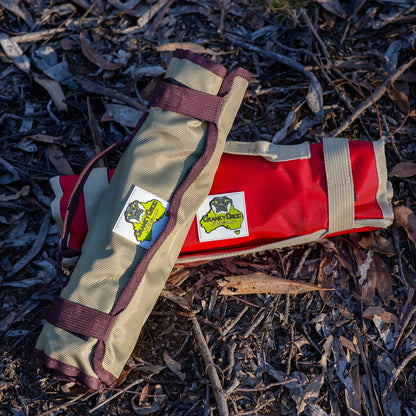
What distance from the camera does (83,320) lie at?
202 centimetres

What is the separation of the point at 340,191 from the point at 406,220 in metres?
0.57

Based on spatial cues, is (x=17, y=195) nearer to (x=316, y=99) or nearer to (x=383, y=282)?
(x=316, y=99)

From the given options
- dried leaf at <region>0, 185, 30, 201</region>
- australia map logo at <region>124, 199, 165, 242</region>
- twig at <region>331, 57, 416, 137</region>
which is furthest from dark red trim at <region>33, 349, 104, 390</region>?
twig at <region>331, 57, 416, 137</region>

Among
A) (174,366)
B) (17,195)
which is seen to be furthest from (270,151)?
(17,195)

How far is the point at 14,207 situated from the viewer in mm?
2752

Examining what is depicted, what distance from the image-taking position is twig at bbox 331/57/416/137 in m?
2.80

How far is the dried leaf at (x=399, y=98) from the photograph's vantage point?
9.38ft

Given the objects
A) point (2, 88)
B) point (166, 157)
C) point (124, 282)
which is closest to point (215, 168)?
point (166, 157)

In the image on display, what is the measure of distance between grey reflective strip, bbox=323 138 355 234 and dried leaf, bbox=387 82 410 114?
787 mm

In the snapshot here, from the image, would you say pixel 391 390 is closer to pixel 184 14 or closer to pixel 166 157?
pixel 166 157

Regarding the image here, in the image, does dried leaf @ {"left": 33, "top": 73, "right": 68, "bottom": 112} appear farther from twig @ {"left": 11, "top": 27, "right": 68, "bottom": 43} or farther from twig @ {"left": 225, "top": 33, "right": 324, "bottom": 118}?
twig @ {"left": 225, "top": 33, "right": 324, "bottom": 118}

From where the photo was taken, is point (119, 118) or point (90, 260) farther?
point (119, 118)

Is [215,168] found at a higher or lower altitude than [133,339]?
higher

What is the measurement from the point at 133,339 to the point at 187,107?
1177 millimetres
